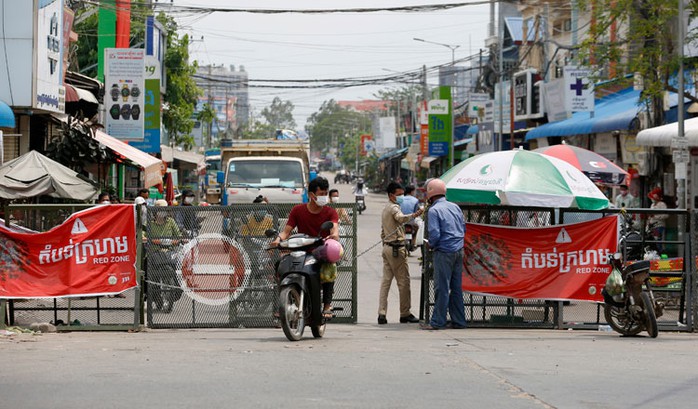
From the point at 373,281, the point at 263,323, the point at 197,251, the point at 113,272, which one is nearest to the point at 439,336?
the point at 263,323

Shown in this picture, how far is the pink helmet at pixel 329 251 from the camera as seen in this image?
11.7 m

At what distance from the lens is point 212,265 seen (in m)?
13.7

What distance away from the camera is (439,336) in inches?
497

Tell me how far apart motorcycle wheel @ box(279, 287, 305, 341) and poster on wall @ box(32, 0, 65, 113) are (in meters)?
12.7

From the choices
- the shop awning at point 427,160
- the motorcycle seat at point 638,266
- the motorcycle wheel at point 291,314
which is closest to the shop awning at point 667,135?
the motorcycle seat at point 638,266

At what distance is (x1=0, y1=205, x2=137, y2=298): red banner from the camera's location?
13242 millimetres

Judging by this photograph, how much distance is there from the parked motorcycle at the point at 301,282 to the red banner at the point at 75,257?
97.1 inches

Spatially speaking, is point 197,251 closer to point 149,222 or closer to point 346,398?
point 149,222

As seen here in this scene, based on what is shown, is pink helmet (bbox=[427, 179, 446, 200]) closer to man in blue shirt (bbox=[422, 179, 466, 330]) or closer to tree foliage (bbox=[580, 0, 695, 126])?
man in blue shirt (bbox=[422, 179, 466, 330])

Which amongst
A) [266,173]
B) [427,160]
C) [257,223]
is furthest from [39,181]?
[427,160]

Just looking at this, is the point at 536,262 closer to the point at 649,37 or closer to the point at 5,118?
the point at 5,118

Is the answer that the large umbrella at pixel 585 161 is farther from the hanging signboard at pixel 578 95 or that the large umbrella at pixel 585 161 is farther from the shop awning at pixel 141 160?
the hanging signboard at pixel 578 95

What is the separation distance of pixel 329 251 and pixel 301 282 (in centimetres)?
48

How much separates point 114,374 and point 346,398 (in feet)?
7.05
